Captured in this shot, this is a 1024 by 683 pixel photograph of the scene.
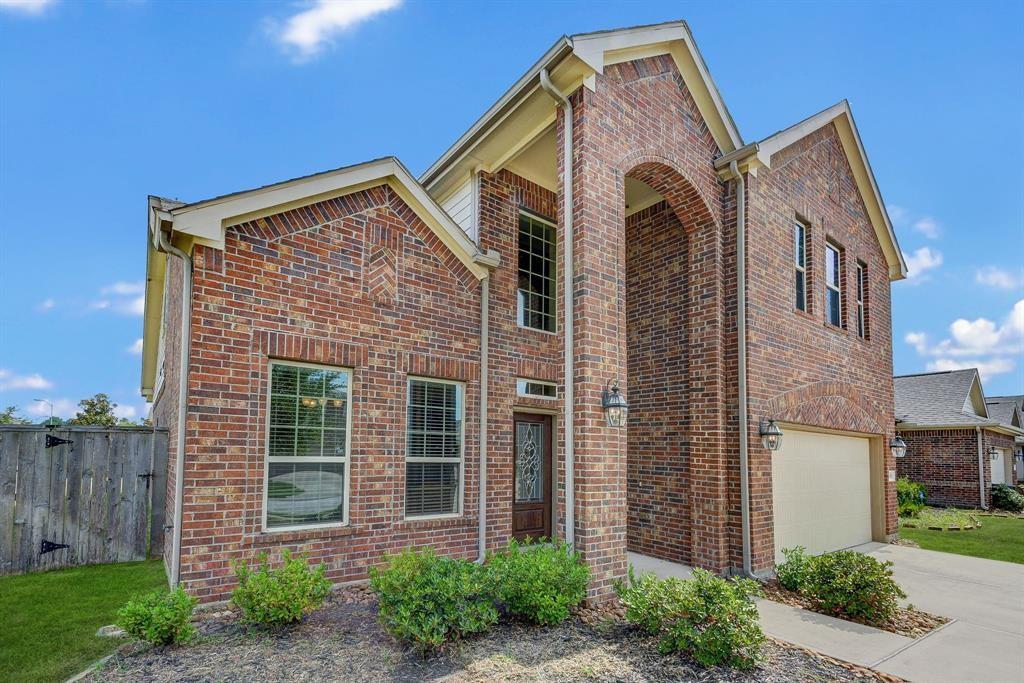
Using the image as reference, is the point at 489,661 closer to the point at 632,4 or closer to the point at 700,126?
the point at 700,126

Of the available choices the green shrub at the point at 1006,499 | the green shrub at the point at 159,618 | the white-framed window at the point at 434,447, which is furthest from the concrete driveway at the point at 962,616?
the green shrub at the point at 1006,499

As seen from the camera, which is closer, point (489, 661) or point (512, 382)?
point (489, 661)

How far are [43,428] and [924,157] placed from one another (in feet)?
62.5

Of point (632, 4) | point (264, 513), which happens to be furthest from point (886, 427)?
point (264, 513)

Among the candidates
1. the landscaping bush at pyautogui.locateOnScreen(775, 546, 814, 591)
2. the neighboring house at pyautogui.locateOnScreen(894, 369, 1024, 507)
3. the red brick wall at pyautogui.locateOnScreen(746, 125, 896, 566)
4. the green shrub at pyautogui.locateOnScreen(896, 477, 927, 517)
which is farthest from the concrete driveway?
the neighboring house at pyautogui.locateOnScreen(894, 369, 1024, 507)

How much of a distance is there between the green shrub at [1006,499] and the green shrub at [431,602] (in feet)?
71.8

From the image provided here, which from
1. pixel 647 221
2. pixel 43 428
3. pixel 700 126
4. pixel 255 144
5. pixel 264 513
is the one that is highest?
pixel 255 144

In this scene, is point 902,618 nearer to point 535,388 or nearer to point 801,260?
point 535,388

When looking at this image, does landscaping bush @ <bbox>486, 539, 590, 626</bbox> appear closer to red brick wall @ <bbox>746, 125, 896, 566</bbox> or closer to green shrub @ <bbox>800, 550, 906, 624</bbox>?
green shrub @ <bbox>800, 550, 906, 624</bbox>

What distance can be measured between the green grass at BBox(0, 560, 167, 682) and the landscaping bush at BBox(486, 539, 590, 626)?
323cm

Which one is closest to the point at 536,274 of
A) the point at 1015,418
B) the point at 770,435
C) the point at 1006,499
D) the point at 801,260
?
the point at 770,435

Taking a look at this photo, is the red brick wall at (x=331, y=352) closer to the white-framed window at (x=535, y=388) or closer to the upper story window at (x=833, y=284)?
the white-framed window at (x=535, y=388)

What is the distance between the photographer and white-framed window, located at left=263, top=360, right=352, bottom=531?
5.68m

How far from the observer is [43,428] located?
6.65m
